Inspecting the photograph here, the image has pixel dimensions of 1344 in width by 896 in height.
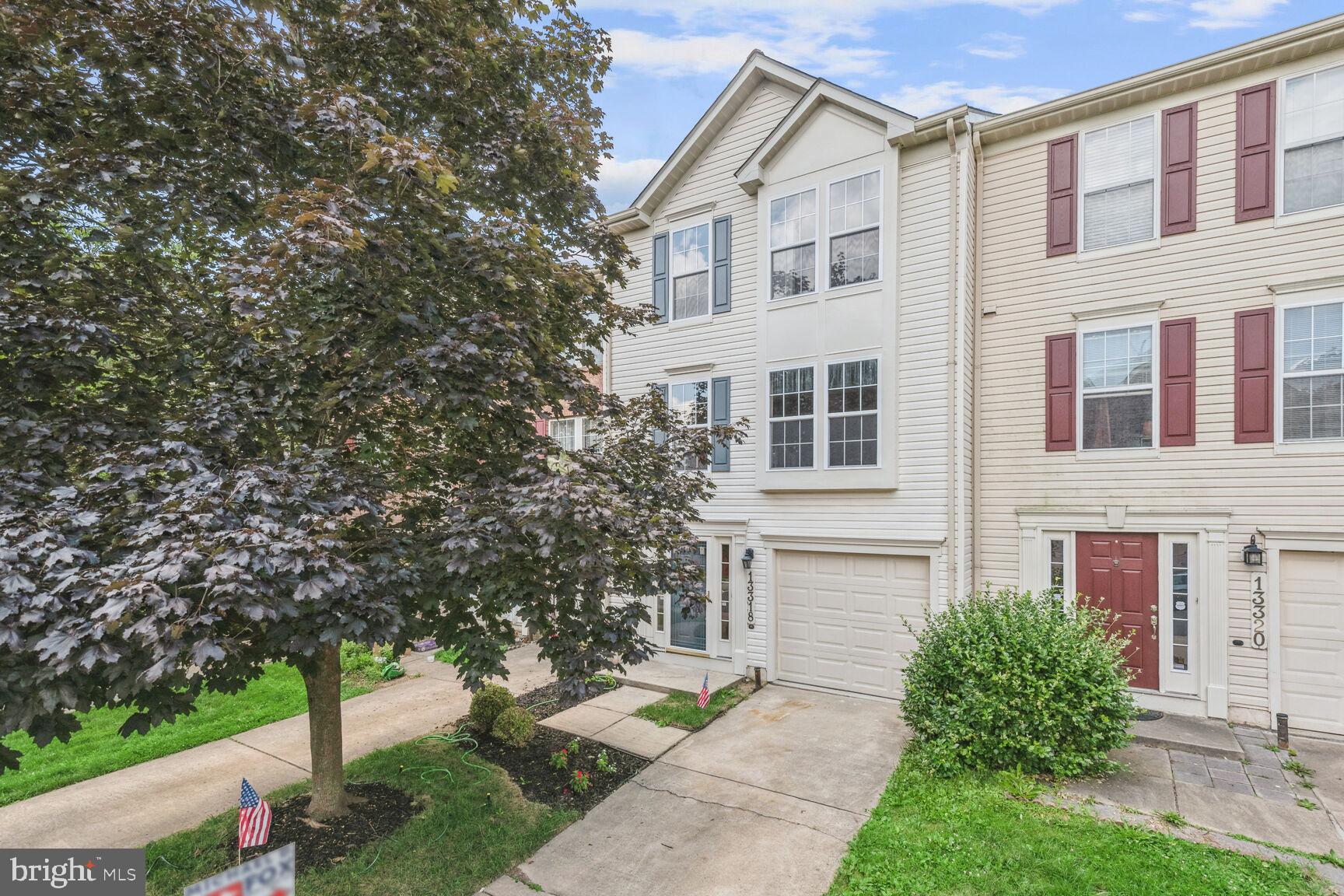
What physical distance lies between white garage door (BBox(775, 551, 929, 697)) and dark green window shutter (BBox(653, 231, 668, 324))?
3.80m

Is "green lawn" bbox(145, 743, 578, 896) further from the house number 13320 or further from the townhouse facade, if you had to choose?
the house number 13320

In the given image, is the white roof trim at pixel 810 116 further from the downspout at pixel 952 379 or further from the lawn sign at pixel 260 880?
the lawn sign at pixel 260 880

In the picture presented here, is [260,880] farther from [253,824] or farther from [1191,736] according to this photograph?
[1191,736]

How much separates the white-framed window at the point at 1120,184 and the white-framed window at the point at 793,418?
396 centimetres

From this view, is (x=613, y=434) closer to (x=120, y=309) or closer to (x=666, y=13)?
(x=120, y=309)

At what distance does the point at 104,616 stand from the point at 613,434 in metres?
3.95

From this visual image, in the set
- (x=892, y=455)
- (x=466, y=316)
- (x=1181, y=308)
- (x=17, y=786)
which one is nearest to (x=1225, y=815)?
(x=892, y=455)

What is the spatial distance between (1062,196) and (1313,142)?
2.38 meters

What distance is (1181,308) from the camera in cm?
752

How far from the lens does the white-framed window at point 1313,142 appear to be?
686 cm

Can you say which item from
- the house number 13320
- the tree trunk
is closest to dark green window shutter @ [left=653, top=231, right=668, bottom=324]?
the tree trunk

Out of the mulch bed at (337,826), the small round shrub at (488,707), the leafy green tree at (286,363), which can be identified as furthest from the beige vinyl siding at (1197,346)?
the mulch bed at (337,826)
